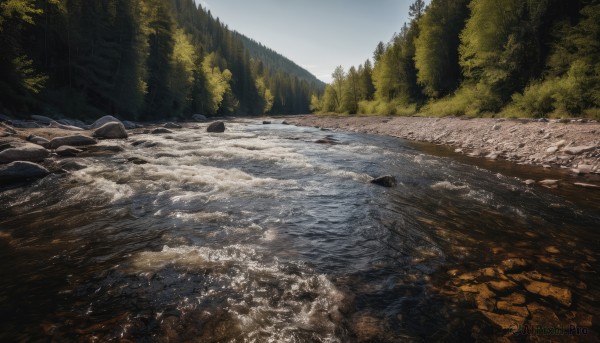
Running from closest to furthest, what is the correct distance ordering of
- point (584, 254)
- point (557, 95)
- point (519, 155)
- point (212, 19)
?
point (584, 254) → point (519, 155) → point (557, 95) → point (212, 19)

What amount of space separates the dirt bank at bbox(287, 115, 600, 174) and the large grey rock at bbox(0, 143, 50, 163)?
1818cm

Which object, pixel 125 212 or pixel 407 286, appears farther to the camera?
pixel 125 212

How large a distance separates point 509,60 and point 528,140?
38.5 feet

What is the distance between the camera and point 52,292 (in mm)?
3295

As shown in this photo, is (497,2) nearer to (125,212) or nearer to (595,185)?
(595,185)

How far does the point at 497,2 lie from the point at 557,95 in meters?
11.7

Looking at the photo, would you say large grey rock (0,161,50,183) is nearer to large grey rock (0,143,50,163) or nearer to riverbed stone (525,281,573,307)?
large grey rock (0,143,50,163)

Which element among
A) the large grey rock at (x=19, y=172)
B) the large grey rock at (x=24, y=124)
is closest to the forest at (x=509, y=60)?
the large grey rock at (x=19, y=172)

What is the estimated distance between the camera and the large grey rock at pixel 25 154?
938 centimetres

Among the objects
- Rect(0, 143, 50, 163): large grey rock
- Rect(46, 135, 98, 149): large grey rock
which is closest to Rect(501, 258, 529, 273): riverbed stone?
Rect(0, 143, 50, 163): large grey rock

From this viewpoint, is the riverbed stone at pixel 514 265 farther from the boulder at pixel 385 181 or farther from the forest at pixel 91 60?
the forest at pixel 91 60

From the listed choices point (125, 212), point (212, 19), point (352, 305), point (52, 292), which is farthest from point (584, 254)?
point (212, 19)

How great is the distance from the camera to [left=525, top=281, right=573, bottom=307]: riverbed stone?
3363 millimetres

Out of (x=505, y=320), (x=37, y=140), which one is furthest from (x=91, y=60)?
(x=505, y=320)
